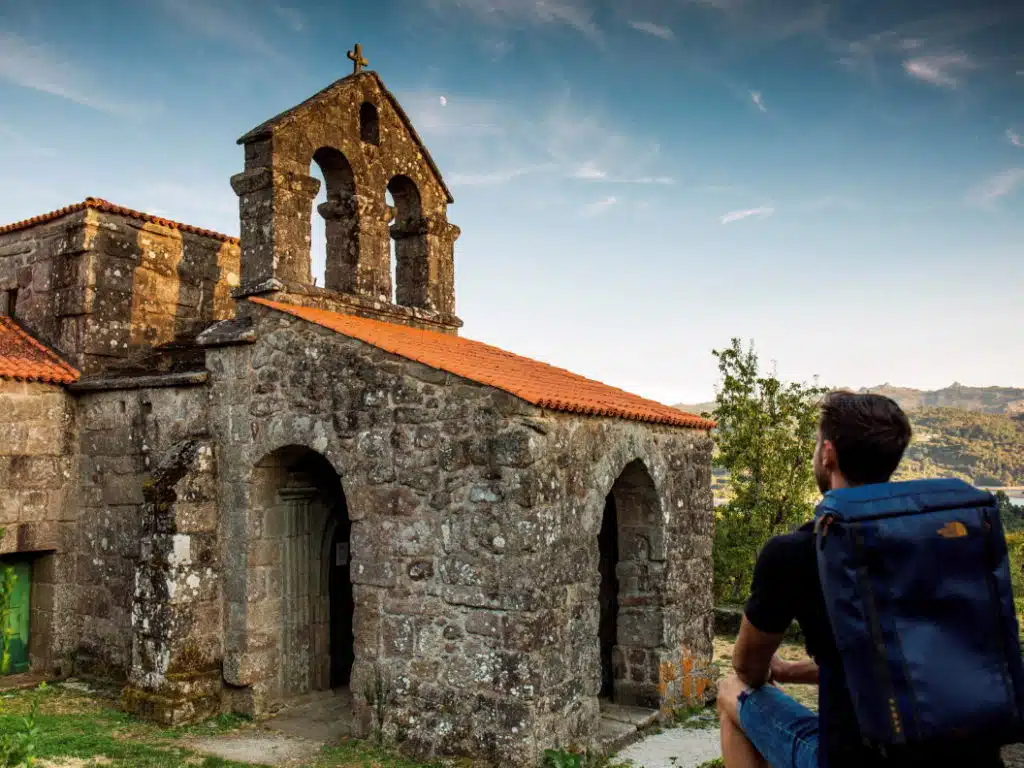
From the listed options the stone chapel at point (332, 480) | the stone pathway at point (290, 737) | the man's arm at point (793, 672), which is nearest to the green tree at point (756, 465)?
the stone chapel at point (332, 480)

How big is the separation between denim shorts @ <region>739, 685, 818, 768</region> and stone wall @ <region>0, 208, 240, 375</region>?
9.13 m

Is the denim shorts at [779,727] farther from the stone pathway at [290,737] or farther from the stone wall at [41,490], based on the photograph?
the stone wall at [41,490]

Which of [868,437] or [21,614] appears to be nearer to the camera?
[868,437]

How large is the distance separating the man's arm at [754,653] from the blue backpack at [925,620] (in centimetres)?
35

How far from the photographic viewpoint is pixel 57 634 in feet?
31.4

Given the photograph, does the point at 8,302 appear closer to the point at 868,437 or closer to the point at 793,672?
the point at 793,672

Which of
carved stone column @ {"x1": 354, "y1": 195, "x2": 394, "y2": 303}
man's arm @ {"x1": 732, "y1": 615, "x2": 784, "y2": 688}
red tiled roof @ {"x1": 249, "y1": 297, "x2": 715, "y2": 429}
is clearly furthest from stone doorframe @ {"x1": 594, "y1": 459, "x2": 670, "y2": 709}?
man's arm @ {"x1": 732, "y1": 615, "x2": 784, "y2": 688}

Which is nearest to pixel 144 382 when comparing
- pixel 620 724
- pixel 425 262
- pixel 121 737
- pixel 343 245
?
pixel 343 245

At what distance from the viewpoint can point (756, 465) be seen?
16.2 m

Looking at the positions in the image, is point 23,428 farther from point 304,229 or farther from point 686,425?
point 686,425

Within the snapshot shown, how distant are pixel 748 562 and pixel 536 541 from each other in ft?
32.9

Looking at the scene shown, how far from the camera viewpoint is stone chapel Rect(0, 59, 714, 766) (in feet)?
21.8

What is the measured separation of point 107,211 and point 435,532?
6134mm

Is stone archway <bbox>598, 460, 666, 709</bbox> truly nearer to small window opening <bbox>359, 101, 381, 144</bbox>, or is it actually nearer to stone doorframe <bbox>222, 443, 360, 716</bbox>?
stone doorframe <bbox>222, 443, 360, 716</bbox>
